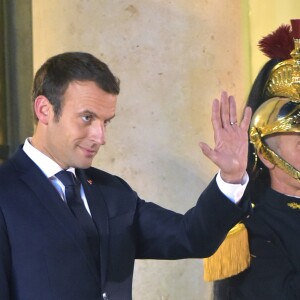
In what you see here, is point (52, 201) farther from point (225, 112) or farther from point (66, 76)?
point (225, 112)

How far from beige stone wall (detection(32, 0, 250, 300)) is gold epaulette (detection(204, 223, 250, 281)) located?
33 cm

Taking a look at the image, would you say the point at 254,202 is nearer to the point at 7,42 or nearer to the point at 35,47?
the point at 35,47

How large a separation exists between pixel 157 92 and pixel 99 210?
78 centimetres

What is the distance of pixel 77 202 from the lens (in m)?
1.44

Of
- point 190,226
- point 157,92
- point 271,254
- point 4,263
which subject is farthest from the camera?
point 157,92

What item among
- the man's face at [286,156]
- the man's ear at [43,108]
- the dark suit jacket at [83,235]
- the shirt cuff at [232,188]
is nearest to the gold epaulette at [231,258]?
the man's face at [286,156]

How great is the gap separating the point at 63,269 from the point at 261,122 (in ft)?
2.52

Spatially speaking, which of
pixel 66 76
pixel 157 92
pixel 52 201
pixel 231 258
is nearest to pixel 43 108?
pixel 66 76

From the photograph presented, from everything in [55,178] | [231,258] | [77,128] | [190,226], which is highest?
[77,128]

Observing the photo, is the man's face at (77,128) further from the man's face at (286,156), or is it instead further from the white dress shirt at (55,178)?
the man's face at (286,156)

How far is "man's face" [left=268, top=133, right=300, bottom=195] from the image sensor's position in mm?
1867

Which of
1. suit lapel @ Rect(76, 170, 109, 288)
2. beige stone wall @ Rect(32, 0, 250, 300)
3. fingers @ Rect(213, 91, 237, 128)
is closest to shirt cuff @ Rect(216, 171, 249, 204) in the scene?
fingers @ Rect(213, 91, 237, 128)

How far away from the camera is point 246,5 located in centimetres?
270

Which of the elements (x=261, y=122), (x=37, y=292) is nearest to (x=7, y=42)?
(x=261, y=122)
